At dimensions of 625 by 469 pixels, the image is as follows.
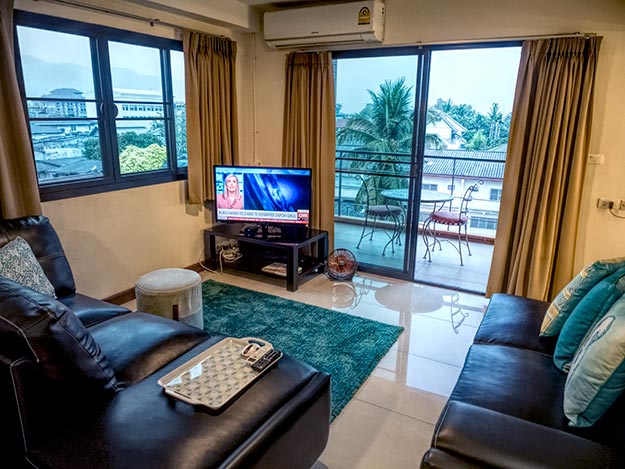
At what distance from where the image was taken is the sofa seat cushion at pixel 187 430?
4.51ft

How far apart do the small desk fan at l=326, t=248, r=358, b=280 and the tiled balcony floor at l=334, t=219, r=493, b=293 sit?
35 centimetres

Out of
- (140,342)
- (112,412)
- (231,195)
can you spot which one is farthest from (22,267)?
(231,195)

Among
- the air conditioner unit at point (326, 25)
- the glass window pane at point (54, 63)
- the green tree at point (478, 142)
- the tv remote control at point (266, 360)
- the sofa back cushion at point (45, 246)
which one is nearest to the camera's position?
the tv remote control at point (266, 360)

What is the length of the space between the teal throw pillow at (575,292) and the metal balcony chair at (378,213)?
2.24m

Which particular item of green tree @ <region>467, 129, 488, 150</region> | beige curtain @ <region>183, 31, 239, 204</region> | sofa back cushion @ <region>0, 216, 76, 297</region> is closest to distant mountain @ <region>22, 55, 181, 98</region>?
beige curtain @ <region>183, 31, 239, 204</region>

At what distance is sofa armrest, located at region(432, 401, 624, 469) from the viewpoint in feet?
4.33

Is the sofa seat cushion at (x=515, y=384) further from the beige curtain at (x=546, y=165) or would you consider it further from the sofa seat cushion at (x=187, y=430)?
the beige curtain at (x=546, y=165)

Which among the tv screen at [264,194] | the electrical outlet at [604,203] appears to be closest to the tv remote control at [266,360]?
the tv screen at [264,194]

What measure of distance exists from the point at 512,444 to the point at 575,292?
1032mm

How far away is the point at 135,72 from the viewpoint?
3.63 meters

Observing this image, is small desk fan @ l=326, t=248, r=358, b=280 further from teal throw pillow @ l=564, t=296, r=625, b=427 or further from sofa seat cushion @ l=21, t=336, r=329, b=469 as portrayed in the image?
teal throw pillow @ l=564, t=296, r=625, b=427

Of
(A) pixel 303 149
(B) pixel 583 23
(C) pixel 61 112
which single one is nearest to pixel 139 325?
(C) pixel 61 112

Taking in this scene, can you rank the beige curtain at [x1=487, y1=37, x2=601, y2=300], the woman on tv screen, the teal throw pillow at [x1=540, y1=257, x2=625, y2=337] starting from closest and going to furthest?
the teal throw pillow at [x1=540, y1=257, x2=625, y2=337], the beige curtain at [x1=487, y1=37, x2=601, y2=300], the woman on tv screen

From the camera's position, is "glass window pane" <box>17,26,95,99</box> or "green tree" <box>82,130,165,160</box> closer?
"glass window pane" <box>17,26,95,99</box>
